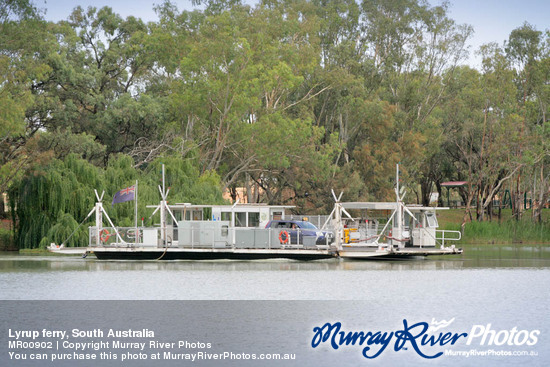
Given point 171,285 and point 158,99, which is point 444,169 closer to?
point 158,99

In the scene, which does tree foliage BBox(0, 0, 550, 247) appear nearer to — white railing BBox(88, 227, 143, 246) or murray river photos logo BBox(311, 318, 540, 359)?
white railing BBox(88, 227, 143, 246)

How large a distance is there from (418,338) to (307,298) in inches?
343

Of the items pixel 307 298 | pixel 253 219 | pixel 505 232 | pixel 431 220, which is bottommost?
pixel 307 298

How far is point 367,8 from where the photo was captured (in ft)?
276

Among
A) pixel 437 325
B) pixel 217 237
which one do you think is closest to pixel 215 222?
pixel 217 237

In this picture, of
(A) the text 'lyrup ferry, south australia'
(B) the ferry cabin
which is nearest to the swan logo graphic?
(A) the text 'lyrup ferry, south australia'

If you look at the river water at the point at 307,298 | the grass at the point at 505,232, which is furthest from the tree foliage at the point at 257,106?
the river water at the point at 307,298

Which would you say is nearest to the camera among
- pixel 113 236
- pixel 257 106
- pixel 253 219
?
pixel 113 236

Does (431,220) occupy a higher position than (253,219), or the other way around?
(253,219)

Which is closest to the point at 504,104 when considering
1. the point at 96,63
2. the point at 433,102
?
the point at 433,102

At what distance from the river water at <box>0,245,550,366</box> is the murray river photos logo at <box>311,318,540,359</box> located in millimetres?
125

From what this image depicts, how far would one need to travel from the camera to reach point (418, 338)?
24.5 metres

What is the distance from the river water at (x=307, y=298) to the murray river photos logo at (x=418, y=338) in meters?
0.13

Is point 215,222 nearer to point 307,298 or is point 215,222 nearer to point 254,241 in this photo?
point 254,241
